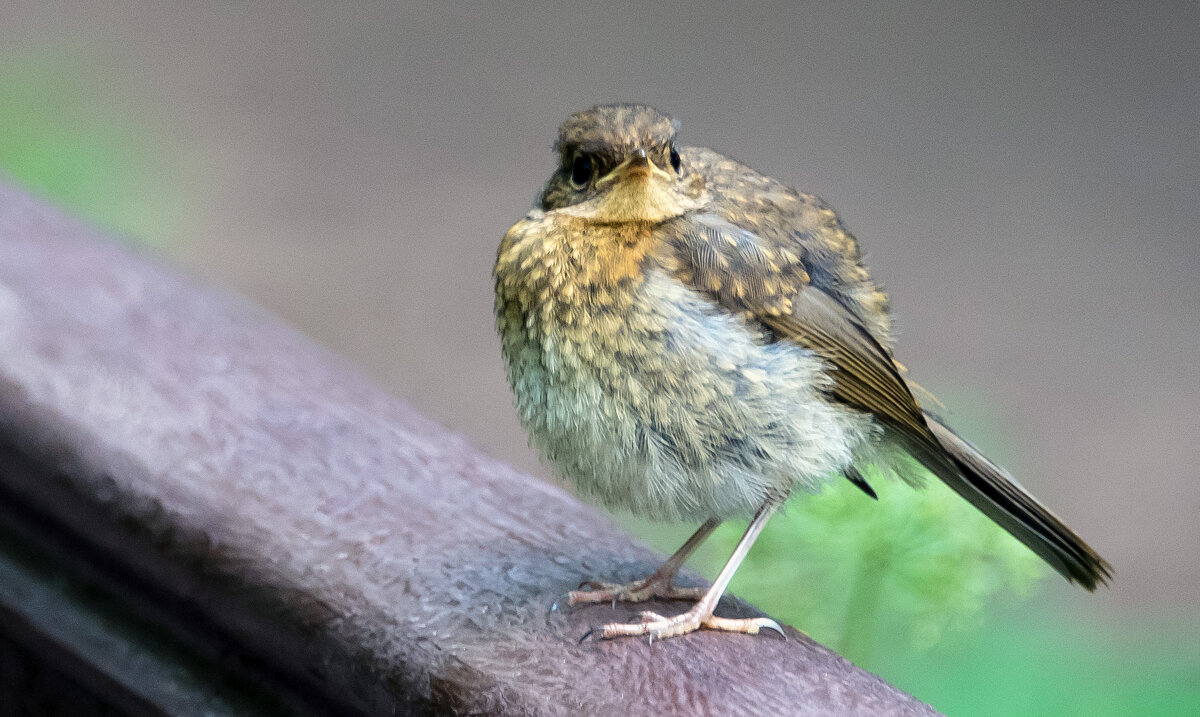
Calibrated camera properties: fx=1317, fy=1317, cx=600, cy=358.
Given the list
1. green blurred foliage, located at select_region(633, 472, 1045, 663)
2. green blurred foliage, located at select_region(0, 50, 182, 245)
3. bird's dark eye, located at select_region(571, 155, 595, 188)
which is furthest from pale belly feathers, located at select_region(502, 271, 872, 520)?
green blurred foliage, located at select_region(0, 50, 182, 245)

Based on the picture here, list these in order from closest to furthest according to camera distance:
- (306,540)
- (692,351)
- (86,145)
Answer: (306,540) → (692,351) → (86,145)

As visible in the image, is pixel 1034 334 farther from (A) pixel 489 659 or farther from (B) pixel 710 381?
(A) pixel 489 659

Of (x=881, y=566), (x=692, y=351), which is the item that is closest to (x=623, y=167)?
(x=692, y=351)

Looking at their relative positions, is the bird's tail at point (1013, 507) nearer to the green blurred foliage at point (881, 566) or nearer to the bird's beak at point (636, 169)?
the green blurred foliage at point (881, 566)

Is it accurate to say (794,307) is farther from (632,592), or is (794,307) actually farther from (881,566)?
(881,566)

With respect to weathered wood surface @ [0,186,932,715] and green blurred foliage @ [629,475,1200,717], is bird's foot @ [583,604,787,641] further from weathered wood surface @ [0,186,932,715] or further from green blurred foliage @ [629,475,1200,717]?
green blurred foliage @ [629,475,1200,717]

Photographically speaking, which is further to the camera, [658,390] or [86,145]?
[86,145]

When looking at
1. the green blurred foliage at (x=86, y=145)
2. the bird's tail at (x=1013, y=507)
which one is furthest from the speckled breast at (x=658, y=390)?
the green blurred foliage at (x=86, y=145)

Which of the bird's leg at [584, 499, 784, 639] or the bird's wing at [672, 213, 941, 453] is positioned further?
the bird's wing at [672, 213, 941, 453]
